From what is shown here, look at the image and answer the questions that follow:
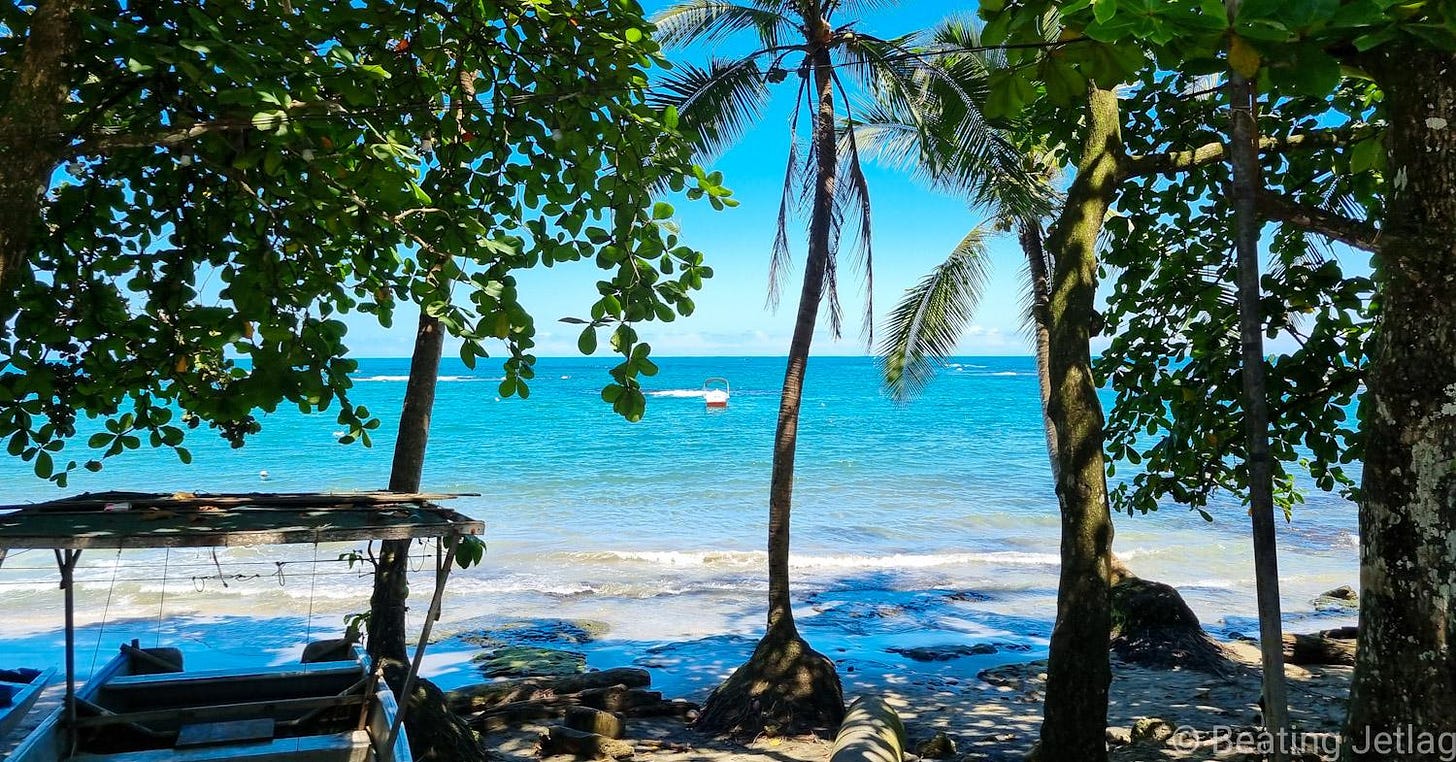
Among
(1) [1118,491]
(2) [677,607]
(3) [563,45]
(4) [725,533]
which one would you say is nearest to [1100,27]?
(3) [563,45]

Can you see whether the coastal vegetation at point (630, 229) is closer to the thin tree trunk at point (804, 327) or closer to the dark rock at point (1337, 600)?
the thin tree trunk at point (804, 327)

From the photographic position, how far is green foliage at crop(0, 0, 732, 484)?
3736 mm

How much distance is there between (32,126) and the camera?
3301 millimetres

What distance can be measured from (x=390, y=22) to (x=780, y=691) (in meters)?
6.57

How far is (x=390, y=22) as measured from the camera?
167 inches

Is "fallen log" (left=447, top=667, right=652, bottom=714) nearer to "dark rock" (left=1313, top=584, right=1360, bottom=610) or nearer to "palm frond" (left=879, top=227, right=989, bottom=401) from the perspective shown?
"palm frond" (left=879, top=227, right=989, bottom=401)

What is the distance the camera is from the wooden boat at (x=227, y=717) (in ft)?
16.8

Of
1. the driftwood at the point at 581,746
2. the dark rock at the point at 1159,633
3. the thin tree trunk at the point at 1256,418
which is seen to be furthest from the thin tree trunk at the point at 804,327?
the thin tree trunk at the point at 1256,418

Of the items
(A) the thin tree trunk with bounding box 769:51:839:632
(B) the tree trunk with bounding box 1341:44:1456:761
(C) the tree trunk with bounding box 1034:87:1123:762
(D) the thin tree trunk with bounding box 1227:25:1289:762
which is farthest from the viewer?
(A) the thin tree trunk with bounding box 769:51:839:632

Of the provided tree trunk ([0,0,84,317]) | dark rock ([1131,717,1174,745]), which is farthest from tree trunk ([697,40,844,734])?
tree trunk ([0,0,84,317])

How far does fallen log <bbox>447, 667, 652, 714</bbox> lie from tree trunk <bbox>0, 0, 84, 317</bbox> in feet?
22.6

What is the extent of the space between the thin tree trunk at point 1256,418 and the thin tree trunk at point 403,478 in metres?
5.20

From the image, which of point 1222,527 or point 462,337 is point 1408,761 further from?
point 1222,527

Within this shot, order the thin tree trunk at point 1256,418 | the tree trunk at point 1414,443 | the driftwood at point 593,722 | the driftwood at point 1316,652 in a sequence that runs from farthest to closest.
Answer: the driftwood at point 1316,652 → the driftwood at point 593,722 → the thin tree trunk at point 1256,418 → the tree trunk at point 1414,443
